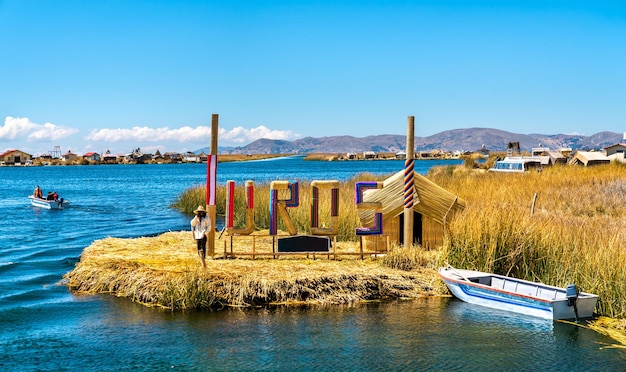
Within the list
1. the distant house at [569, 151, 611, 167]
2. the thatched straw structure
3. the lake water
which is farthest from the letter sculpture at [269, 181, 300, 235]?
the distant house at [569, 151, 611, 167]

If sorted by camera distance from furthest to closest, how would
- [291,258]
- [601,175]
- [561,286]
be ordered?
[601,175]
[291,258]
[561,286]

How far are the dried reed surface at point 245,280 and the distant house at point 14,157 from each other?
19419cm

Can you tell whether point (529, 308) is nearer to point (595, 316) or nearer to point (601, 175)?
point (595, 316)

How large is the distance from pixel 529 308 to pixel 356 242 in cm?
772

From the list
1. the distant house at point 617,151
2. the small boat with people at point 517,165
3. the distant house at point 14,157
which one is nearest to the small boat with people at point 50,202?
the small boat with people at point 517,165

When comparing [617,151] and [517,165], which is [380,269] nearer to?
[517,165]

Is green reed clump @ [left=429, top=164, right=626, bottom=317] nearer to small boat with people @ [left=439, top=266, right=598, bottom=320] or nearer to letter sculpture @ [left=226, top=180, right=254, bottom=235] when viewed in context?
small boat with people @ [left=439, top=266, right=598, bottom=320]

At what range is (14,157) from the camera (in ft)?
627

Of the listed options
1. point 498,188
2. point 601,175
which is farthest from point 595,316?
point 601,175

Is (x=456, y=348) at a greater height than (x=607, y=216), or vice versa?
(x=607, y=216)

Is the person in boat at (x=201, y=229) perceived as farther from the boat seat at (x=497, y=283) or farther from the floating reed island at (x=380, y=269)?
the boat seat at (x=497, y=283)

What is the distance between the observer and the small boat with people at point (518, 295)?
41.0ft

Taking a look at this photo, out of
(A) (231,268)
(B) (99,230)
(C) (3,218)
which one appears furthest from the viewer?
(C) (3,218)

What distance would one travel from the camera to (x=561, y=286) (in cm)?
1391
